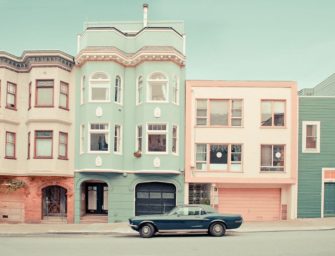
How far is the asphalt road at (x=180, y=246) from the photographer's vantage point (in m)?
13.0

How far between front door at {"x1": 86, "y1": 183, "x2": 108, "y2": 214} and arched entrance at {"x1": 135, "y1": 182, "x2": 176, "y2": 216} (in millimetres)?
2518

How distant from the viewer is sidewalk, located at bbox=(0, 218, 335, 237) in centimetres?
1955

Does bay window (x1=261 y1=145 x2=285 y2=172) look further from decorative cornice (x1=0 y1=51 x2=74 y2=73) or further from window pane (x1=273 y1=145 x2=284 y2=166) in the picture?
decorative cornice (x1=0 y1=51 x2=74 y2=73)

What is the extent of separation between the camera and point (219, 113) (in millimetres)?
24828

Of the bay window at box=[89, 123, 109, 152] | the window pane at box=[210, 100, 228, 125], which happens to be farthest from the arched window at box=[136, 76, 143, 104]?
the window pane at box=[210, 100, 228, 125]

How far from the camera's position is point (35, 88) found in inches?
949

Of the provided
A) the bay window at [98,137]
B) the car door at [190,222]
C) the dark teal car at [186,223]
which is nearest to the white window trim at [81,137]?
the bay window at [98,137]

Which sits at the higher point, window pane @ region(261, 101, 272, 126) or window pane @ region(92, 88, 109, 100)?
window pane @ region(92, 88, 109, 100)

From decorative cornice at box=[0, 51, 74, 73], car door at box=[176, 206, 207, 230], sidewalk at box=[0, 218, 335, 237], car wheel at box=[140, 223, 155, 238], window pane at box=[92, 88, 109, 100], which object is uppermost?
decorative cornice at box=[0, 51, 74, 73]

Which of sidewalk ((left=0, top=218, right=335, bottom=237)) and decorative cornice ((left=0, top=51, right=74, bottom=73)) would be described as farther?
decorative cornice ((left=0, top=51, right=74, bottom=73))

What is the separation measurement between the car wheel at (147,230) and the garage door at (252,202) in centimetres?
853

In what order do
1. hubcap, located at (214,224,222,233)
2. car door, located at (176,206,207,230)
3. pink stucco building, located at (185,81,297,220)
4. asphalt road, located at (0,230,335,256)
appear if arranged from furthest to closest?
pink stucco building, located at (185,81,297,220), hubcap, located at (214,224,222,233), car door, located at (176,206,207,230), asphalt road, located at (0,230,335,256)

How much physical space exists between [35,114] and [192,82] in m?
9.52

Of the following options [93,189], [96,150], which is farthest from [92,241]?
[93,189]
